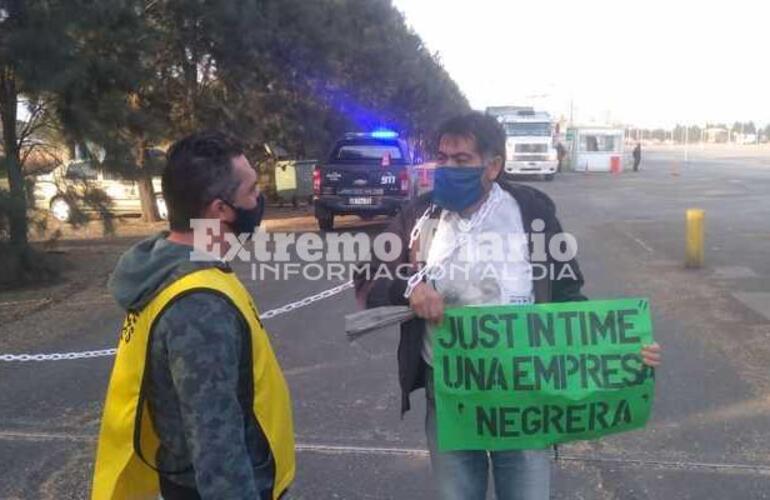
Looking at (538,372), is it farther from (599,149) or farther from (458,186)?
(599,149)

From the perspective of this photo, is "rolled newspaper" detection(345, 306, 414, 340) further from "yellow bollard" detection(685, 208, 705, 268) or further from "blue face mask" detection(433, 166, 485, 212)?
"yellow bollard" detection(685, 208, 705, 268)

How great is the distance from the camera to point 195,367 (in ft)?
5.69

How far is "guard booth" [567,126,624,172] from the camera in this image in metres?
43.3

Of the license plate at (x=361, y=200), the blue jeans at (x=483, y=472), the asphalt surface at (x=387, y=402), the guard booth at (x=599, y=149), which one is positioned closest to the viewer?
the blue jeans at (x=483, y=472)

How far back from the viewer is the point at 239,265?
11.6 meters

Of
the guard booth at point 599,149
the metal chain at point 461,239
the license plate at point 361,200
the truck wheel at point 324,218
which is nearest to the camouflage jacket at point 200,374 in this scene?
the metal chain at point 461,239

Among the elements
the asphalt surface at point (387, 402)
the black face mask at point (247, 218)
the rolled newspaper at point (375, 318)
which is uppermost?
the black face mask at point (247, 218)

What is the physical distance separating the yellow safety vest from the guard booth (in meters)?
43.3

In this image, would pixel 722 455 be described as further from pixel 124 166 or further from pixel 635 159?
pixel 635 159

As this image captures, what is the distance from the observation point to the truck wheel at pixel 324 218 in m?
15.8

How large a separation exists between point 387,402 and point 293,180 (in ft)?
50.9

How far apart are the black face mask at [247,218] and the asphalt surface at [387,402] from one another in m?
2.33

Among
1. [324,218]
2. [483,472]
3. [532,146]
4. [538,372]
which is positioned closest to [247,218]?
[538,372]

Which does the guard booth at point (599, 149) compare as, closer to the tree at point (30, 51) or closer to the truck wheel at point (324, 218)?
the truck wheel at point (324, 218)
